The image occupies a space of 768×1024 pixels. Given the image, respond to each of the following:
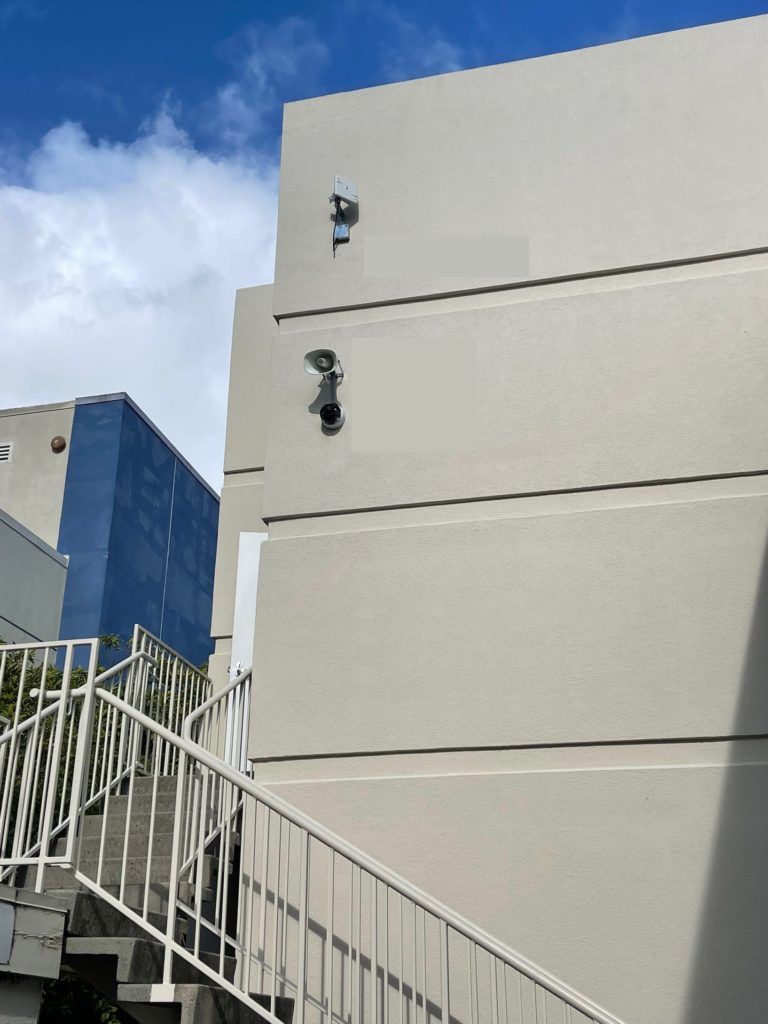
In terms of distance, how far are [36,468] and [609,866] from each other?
14705 mm

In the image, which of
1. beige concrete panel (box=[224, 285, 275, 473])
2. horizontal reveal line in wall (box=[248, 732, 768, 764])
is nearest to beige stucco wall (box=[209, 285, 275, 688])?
beige concrete panel (box=[224, 285, 275, 473])

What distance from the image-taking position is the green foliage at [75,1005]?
6953 millimetres

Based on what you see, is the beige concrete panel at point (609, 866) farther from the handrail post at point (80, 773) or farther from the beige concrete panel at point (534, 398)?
the beige concrete panel at point (534, 398)

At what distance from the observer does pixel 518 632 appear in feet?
19.6

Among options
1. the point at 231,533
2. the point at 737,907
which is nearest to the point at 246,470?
the point at 231,533

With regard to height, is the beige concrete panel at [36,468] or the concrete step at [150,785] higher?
the beige concrete panel at [36,468]

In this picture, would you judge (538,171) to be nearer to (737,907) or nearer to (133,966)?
(737,907)

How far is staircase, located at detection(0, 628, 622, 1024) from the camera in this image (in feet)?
14.9

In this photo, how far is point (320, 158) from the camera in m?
7.52

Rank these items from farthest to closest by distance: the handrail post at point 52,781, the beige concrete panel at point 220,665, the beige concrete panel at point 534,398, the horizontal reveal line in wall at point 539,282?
the beige concrete panel at point 220,665 → the horizontal reveal line in wall at point 539,282 → the beige concrete panel at point 534,398 → the handrail post at point 52,781

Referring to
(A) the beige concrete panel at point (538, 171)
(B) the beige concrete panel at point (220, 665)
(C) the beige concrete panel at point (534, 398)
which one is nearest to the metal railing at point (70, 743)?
(B) the beige concrete panel at point (220, 665)

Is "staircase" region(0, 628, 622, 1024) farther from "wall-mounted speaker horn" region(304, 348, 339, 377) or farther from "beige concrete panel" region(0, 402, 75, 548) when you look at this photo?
"beige concrete panel" region(0, 402, 75, 548)

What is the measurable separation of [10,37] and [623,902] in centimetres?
940

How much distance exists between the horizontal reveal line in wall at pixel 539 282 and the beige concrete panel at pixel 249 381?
7.94 feet
